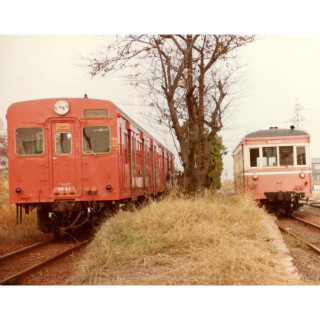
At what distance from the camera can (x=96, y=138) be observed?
8.83 metres

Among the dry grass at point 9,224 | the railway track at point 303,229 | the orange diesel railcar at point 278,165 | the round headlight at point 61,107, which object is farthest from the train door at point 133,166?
the orange diesel railcar at point 278,165

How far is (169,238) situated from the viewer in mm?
6820

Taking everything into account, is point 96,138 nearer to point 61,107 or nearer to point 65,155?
point 65,155

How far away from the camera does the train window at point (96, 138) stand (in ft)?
28.9

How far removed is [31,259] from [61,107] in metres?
2.79

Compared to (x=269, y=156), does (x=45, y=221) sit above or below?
below

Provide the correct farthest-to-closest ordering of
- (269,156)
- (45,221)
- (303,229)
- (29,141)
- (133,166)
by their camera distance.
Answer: (269,156) → (303,229) → (133,166) → (45,221) → (29,141)

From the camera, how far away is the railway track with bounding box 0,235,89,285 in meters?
6.32

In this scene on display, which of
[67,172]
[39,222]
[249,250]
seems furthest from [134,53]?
[249,250]

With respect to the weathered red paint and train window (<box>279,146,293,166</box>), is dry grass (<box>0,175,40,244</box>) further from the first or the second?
train window (<box>279,146,293,166</box>)

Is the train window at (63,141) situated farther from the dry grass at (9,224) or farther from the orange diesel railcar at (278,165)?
the orange diesel railcar at (278,165)

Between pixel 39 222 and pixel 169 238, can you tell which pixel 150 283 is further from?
pixel 39 222

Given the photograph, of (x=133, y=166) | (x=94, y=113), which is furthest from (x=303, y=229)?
(x=94, y=113)

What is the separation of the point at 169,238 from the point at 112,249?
0.81 meters
